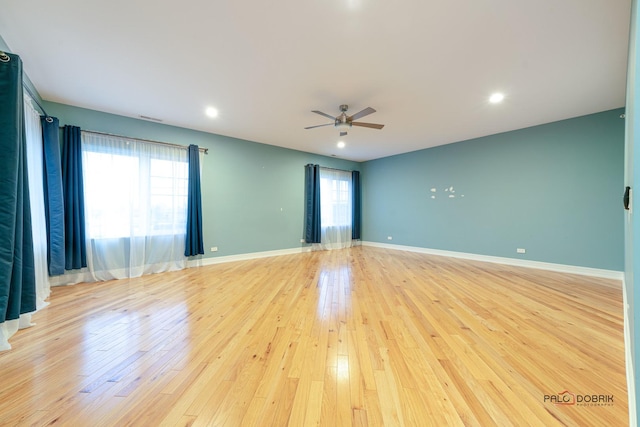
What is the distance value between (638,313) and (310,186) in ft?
19.3

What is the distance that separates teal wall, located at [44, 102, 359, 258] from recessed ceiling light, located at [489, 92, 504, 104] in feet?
13.9

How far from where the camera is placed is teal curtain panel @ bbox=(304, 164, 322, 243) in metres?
6.52

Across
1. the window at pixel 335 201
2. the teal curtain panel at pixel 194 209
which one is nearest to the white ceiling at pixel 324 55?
the teal curtain panel at pixel 194 209

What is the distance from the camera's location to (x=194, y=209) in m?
4.68

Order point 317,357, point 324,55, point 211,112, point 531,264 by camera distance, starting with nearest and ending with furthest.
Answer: point 317,357
point 324,55
point 211,112
point 531,264

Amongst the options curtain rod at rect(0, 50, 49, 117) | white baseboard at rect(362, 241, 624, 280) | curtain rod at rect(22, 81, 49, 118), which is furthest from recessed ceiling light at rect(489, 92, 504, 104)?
curtain rod at rect(22, 81, 49, 118)

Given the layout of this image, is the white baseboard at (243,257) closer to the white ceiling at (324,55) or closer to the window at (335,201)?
the window at (335,201)

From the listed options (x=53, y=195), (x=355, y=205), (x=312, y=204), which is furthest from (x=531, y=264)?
(x=53, y=195)

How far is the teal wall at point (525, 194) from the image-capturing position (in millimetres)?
3967

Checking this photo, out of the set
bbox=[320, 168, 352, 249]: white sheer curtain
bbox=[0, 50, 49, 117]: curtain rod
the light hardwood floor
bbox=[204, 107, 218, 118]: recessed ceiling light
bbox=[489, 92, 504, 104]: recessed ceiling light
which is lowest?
the light hardwood floor

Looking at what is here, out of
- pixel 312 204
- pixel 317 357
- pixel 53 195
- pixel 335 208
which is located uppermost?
pixel 53 195

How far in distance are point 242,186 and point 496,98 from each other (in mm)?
4888

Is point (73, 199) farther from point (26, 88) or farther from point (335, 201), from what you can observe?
point (335, 201)

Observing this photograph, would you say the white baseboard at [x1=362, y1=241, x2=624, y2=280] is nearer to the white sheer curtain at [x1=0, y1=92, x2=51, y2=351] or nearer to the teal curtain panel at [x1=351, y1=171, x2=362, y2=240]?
the teal curtain panel at [x1=351, y1=171, x2=362, y2=240]
